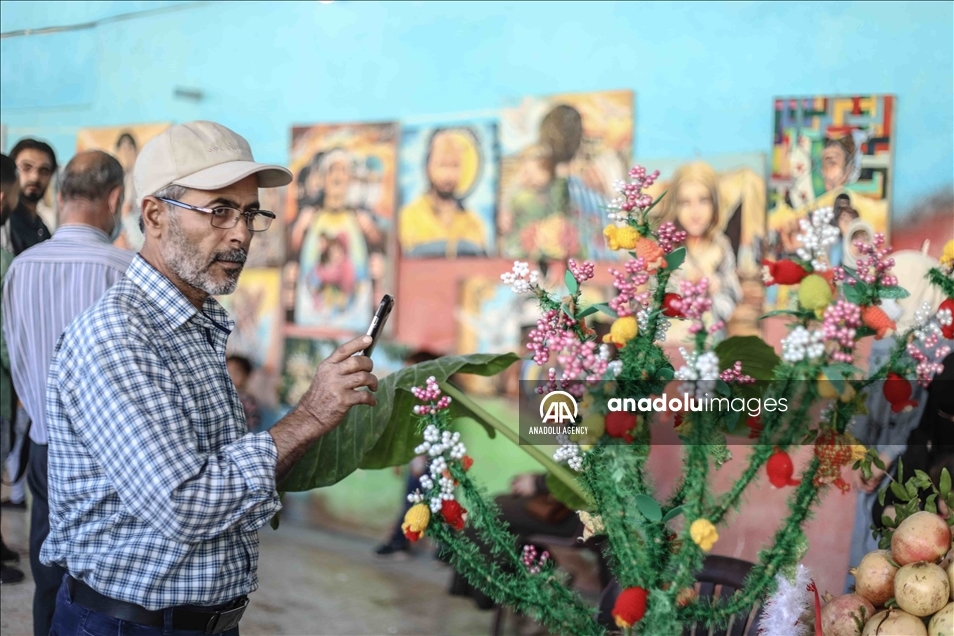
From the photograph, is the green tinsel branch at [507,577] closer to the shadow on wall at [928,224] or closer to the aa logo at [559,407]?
the aa logo at [559,407]

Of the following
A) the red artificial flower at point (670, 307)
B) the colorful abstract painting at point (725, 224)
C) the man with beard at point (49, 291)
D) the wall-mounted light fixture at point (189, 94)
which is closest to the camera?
the red artificial flower at point (670, 307)

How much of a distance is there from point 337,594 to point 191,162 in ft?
11.8

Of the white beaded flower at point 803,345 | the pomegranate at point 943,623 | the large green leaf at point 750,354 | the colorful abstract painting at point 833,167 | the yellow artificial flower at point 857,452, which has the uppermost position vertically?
the colorful abstract painting at point 833,167

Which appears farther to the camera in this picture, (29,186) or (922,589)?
(29,186)

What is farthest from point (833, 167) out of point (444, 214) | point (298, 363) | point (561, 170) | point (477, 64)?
point (298, 363)

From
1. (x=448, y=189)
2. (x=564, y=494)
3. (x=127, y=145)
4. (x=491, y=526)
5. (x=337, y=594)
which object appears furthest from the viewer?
(x=127, y=145)

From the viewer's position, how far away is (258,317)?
640 cm

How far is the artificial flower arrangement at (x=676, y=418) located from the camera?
52.7 inches

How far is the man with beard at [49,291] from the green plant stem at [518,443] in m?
1.49

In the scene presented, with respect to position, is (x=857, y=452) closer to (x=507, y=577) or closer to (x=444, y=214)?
(x=507, y=577)

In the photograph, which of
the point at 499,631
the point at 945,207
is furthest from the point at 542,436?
the point at 945,207

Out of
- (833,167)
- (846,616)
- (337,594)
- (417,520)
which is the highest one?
(833,167)

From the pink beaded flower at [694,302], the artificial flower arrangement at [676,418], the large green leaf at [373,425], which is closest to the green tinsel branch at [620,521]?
the artificial flower arrangement at [676,418]

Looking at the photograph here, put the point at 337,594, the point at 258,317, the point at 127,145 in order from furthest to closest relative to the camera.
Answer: the point at 127,145
the point at 258,317
the point at 337,594
